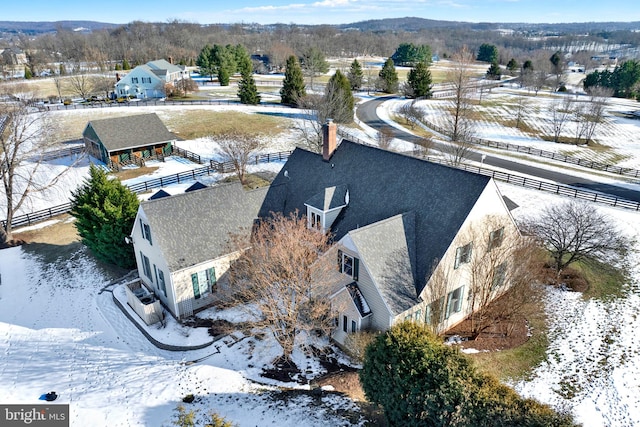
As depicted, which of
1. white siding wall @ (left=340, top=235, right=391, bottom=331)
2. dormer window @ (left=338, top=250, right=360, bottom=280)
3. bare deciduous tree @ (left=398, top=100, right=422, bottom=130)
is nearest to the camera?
white siding wall @ (left=340, top=235, right=391, bottom=331)

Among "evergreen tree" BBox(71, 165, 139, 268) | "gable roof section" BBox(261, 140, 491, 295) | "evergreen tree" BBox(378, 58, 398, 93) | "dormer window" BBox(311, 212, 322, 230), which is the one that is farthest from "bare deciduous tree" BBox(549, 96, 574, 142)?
"evergreen tree" BBox(71, 165, 139, 268)

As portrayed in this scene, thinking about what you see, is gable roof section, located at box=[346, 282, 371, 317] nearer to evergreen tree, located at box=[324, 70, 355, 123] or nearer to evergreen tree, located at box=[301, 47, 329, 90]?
evergreen tree, located at box=[324, 70, 355, 123]

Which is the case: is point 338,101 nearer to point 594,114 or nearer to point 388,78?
point 388,78

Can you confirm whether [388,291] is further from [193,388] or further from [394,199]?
[193,388]

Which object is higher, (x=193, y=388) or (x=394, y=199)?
(x=394, y=199)

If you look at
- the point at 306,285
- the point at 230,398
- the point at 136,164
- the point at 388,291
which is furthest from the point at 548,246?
the point at 136,164

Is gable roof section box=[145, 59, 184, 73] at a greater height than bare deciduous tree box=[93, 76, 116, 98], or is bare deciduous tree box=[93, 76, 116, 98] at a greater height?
gable roof section box=[145, 59, 184, 73]

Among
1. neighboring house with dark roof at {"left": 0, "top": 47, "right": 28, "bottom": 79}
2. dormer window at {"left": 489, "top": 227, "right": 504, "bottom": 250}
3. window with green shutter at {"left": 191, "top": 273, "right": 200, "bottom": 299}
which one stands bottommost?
window with green shutter at {"left": 191, "top": 273, "right": 200, "bottom": 299}
